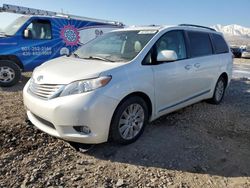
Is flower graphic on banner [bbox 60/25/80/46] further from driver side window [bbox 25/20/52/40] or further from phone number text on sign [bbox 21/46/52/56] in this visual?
phone number text on sign [bbox 21/46/52/56]

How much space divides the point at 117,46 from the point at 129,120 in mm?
1317

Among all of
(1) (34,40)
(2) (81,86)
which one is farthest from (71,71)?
(1) (34,40)

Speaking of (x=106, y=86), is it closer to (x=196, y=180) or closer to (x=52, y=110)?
(x=52, y=110)

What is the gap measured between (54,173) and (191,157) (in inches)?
70.7

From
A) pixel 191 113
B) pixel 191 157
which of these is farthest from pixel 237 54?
pixel 191 157

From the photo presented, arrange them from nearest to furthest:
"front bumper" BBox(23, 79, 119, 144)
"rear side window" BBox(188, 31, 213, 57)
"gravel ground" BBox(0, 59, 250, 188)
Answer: "gravel ground" BBox(0, 59, 250, 188) → "front bumper" BBox(23, 79, 119, 144) → "rear side window" BBox(188, 31, 213, 57)

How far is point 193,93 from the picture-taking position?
502 centimetres

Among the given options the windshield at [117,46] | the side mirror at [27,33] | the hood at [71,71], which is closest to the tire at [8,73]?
the side mirror at [27,33]

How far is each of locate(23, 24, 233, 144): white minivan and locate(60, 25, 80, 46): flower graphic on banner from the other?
4308 mm

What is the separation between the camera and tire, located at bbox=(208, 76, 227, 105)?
237 inches

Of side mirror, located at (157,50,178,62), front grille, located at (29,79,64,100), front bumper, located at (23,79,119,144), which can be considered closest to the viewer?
front bumper, located at (23,79,119,144)

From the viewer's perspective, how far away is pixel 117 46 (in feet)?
14.4

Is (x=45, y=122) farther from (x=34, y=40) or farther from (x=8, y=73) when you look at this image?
(x=34, y=40)

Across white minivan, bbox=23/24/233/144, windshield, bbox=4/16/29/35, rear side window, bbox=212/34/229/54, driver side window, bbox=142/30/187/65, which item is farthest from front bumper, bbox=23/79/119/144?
windshield, bbox=4/16/29/35
